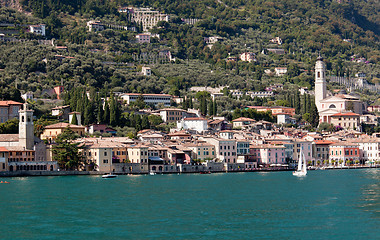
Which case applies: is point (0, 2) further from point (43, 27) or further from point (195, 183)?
point (195, 183)

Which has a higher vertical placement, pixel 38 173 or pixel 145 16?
pixel 145 16

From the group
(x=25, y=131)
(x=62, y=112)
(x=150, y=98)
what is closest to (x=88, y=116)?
(x=62, y=112)

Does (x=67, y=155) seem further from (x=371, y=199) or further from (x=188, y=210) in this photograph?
(x=371, y=199)

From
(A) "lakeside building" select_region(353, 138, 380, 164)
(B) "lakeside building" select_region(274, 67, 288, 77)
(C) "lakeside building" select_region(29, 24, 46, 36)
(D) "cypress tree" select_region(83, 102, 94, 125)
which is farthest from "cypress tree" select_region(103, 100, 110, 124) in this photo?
(B) "lakeside building" select_region(274, 67, 288, 77)

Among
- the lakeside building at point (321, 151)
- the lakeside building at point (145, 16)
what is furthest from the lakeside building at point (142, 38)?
the lakeside building at point (321, 151)

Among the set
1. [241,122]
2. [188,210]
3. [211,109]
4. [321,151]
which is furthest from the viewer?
[211,109]

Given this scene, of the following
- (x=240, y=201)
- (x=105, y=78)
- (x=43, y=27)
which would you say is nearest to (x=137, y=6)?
(x=43, y=27)

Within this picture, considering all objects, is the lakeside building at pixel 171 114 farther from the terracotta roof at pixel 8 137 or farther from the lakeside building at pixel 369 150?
the terracotta roof at pixel 8 137

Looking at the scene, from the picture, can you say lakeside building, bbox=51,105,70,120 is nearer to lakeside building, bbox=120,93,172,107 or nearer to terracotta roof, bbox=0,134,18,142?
lakeside building, bbox=120,93,172,107
